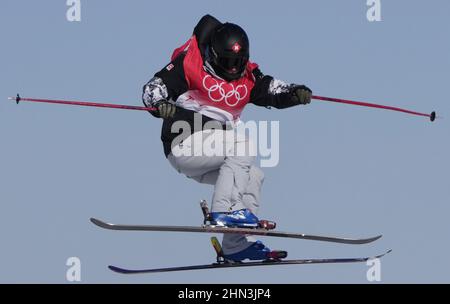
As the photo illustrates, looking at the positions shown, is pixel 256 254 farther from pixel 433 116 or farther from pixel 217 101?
pixel 433 116

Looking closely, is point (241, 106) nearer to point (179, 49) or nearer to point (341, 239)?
point (179, 49)

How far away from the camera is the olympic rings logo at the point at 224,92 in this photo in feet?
58.9

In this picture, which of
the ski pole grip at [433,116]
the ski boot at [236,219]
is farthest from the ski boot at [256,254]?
the ski pole grip at [433,116]

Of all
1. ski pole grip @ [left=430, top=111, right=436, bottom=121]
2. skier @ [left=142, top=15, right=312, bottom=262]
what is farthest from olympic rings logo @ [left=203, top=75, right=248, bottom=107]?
ski pole grip @ [left=430, top=111, right=436, bottom=121]

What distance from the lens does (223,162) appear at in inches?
712

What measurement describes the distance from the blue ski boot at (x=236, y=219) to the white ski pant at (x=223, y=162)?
66mm

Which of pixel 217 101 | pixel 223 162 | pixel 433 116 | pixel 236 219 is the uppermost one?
pixel 217 101

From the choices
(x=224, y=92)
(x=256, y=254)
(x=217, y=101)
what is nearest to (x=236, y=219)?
(x=256, y=254)

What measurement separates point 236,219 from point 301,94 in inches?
75.6

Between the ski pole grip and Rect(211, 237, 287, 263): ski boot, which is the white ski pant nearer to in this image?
→ Rect(211, 237, 287, 263): ski boot

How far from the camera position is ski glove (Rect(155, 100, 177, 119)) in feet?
56.6

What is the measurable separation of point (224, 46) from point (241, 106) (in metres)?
0.93

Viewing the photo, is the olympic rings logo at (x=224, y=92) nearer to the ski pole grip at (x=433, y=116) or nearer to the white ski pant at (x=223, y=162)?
the white ski pant at (x=223, y=162)

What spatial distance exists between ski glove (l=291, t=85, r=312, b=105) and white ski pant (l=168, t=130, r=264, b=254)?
2.98 feet
